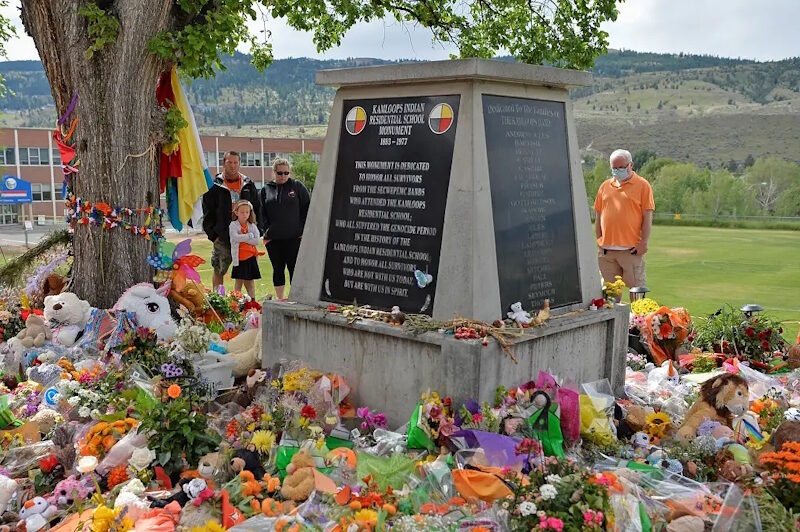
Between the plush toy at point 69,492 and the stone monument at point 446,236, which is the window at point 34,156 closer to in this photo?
the stone monument at point 446,236

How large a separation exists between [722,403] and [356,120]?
3.05 meters

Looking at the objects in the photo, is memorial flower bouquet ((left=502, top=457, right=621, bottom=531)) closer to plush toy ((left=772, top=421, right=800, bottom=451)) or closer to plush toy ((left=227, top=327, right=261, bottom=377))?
plush toy ((left=772, top=421, right=800, bottom=451))

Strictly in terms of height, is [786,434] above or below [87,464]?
above

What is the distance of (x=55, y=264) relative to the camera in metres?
8.47

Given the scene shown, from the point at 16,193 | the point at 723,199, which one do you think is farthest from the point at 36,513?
the point at 723,199

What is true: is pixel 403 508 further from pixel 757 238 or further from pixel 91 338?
pixel 757 238

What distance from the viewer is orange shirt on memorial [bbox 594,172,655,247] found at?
8.59m

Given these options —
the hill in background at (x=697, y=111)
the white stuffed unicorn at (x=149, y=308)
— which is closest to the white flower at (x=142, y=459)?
the white stuffed unicorn at (x=149, y=308)

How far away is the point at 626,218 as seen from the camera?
8.62m

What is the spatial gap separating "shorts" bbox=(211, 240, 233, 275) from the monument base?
3.82 meters

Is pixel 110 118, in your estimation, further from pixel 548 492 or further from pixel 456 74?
pixel 548 492

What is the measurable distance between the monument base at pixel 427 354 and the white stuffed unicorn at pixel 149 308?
150 centimetres

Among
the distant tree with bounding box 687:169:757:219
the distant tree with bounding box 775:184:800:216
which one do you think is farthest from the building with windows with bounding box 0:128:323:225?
the distant tree with bounding box 775:184:800:216

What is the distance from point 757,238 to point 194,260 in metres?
26.1
